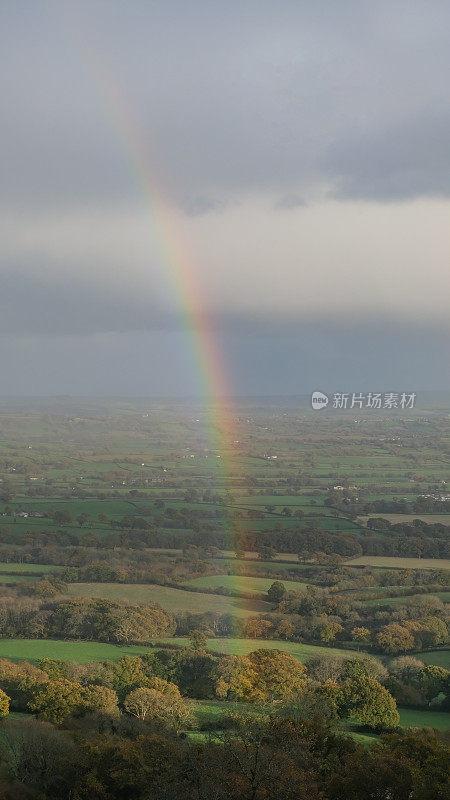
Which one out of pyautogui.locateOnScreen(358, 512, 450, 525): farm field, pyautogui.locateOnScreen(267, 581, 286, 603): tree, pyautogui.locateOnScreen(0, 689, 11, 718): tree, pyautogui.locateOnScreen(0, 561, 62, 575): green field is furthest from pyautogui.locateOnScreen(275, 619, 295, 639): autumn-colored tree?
pyautogui.locateOnScreen(358, 512, 450, 525): farm field

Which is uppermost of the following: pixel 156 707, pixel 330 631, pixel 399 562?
pixel 156 707

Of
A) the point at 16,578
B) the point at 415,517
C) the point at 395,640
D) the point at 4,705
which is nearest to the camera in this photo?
the point at 4,705

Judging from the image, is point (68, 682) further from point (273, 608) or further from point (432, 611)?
point (432, 611)

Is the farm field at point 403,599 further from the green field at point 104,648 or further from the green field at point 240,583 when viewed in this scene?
the green field at point 104,648

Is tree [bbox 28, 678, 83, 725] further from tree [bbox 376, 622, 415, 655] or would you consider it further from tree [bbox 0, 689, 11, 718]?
tree [bbox 376, 622, 415, 655]

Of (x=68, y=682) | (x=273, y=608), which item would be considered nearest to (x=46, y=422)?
(x=273, y=608)

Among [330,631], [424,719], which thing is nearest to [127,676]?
[424,719]

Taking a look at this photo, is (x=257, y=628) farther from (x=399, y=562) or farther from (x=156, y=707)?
(x=399, y=562)
